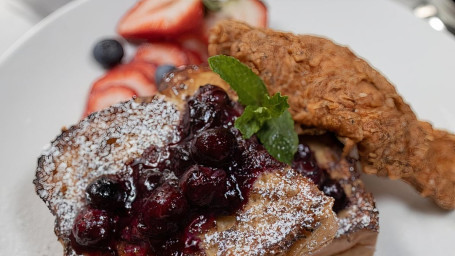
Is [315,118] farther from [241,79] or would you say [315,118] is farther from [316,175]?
[241,79]

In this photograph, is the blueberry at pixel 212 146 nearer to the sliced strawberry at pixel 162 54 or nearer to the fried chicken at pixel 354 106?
the fried chicken at pixel 354 106

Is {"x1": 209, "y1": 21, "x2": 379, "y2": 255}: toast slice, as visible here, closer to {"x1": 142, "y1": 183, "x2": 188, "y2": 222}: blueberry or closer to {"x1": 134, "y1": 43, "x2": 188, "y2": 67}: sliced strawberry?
{"x1": 134, "y1": 43, "x2": 188, "y2": 67}: sliced strawberry

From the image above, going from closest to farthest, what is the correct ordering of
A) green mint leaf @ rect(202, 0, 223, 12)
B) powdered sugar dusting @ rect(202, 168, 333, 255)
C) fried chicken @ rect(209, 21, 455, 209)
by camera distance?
powdered sugar dusting @ rect(202, 168, 333, 255) → fried chicken @ rect(209, 21, 455, 209) → green mint leaf @ rect(202, 0, 223, 12)

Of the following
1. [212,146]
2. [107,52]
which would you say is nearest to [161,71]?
[107,52]

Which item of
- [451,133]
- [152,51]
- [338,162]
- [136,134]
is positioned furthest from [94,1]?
[451,133]

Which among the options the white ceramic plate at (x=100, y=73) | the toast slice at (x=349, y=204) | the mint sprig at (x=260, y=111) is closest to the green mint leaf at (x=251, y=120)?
the mint sprig at (x=260, y=111)

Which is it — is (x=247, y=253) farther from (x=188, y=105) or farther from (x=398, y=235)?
(x=398, y=235)

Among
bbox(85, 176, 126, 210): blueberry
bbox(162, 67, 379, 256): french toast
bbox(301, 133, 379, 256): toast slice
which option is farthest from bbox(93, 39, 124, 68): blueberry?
bbox(301, 133, 379, 256): toast slice
